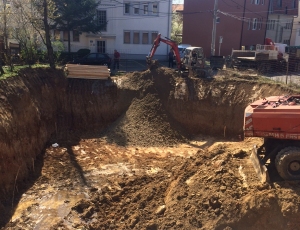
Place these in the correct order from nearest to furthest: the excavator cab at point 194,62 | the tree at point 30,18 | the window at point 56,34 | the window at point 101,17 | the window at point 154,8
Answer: the excavator cab at point 194,62 < the tree at point 30,18 < the window at point 56,34 < the window at point 101,17 < the window at point 154,8

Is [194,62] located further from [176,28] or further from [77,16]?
[176,28]

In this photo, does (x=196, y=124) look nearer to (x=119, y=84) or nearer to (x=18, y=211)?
(x=119, y=84)

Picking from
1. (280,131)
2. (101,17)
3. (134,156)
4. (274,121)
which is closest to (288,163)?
(280,131)

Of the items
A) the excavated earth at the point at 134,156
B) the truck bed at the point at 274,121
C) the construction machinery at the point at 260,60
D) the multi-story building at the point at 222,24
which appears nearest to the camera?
the truck bed at the point at 274,121

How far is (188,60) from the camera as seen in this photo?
22.2 m

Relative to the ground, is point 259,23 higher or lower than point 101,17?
higher

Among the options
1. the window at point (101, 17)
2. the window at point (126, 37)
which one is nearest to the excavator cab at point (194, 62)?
the window at point (126, 37)

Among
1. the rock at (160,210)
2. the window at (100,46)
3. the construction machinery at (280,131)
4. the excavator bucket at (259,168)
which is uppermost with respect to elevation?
the window at (100,46)

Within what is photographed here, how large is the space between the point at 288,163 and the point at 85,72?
14.0 meters

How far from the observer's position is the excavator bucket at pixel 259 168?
30.4 ft

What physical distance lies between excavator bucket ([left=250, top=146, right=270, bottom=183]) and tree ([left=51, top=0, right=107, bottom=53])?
24.6 meters

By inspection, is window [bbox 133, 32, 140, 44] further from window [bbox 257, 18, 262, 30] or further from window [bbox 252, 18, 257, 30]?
window [bbox 257, 18, 262, 30]

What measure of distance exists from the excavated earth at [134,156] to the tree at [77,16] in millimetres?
13005

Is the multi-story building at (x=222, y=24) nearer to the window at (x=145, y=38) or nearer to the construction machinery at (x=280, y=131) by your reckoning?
the window at (x=145, y=38)
